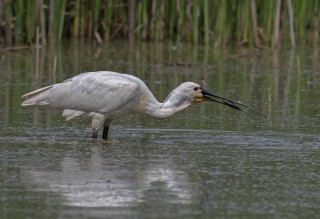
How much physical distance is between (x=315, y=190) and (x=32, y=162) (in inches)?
76.2

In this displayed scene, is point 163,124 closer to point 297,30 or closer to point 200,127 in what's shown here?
point 200,127

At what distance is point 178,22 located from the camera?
15.2 meters

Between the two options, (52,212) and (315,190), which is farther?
(315,190)

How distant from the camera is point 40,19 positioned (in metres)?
13.7

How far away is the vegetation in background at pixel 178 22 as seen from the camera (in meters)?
14.1

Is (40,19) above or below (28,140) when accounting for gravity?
above

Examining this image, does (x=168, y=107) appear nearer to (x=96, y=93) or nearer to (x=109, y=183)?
(x=96, y=93)

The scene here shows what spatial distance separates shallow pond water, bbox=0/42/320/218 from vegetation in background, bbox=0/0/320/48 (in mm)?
1679

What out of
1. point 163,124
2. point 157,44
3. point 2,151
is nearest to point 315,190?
point 2,151

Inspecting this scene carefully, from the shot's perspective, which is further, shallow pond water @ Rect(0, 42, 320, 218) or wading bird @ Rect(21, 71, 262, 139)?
wading bird @ Rect(21, 71, 262, 139)

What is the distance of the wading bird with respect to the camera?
805 cm

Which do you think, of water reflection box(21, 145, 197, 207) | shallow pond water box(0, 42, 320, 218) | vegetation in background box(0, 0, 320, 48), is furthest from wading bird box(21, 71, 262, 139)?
vegetation in background box(0, 0, 320, 48)

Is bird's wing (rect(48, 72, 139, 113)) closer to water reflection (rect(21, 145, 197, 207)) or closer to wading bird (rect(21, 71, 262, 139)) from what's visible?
wading bird (rect(21, 71, 262, 139))

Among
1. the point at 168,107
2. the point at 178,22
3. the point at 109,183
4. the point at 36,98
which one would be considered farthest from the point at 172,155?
the point at 178,22
